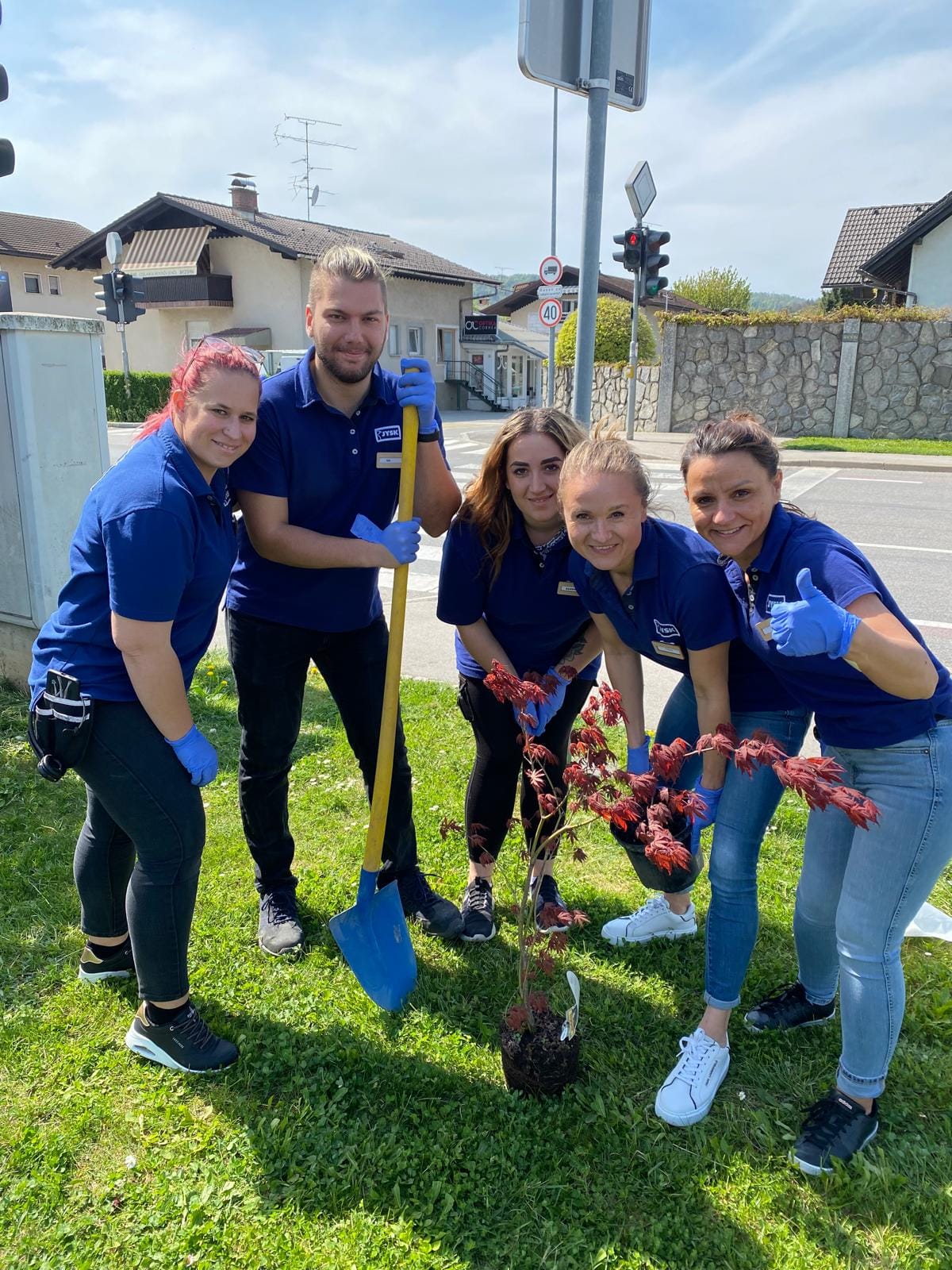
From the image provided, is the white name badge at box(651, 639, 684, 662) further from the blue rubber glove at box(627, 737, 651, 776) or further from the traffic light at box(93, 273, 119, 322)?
the traffic light at box(93, 273, 119, 322)

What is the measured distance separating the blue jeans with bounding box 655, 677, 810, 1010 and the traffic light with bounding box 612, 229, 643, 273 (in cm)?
1180

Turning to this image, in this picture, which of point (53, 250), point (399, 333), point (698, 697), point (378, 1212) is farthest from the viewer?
point (53, 250)

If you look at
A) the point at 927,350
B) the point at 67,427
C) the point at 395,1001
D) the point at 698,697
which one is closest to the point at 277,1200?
the point at 395,1001

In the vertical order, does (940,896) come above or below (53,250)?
below

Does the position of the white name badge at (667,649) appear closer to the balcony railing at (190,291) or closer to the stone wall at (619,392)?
the stone wall at (619,392)

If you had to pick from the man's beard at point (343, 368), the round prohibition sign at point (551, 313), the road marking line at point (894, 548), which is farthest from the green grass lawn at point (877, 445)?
the man's beard at point (343, 368)

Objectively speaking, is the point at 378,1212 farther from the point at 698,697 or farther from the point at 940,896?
the point at 940,896

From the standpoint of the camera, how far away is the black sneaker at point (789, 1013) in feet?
8.36

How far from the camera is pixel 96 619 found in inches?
84.2

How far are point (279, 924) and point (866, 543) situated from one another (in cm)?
752

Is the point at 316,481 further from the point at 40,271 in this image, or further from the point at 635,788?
the point at 40,271

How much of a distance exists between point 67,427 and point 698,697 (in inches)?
153

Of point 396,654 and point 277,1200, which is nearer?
point 277,1200

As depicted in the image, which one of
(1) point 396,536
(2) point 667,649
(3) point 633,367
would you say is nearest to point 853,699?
(2) point 667,649
